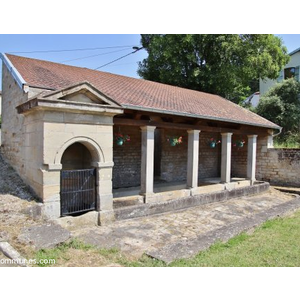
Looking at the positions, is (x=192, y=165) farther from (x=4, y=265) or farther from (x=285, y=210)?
(x=4, y=265)

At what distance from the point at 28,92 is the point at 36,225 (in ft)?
10.2

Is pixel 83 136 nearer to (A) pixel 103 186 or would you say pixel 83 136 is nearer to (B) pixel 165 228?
(A) pixel 103 186

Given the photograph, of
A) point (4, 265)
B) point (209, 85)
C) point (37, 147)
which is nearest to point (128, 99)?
point (37, 147)

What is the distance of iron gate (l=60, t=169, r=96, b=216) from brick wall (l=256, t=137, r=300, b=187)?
9.70m

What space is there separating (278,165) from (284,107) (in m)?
8.78

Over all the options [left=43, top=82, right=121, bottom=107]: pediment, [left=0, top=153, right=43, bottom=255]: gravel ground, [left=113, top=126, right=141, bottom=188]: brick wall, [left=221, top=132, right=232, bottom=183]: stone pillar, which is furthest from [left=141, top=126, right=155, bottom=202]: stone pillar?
[left=221, top=132, right=232, bottom=183]: stone pillar

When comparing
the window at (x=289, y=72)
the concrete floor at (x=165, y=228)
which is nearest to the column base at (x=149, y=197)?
the concrete floor at (x=165, y=228)

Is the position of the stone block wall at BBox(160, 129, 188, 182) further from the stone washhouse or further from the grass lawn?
the grass lawn

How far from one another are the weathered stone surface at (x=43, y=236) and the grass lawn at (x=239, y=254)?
13 centimetres

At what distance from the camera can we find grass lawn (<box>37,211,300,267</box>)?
3.88 m

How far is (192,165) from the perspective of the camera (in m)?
8.70

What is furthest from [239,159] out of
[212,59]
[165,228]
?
[165,228]

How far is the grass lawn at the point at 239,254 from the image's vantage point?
3.88 meters

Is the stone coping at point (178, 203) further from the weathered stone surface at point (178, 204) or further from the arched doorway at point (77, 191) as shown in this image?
the arched doorway at point (77, 191)
